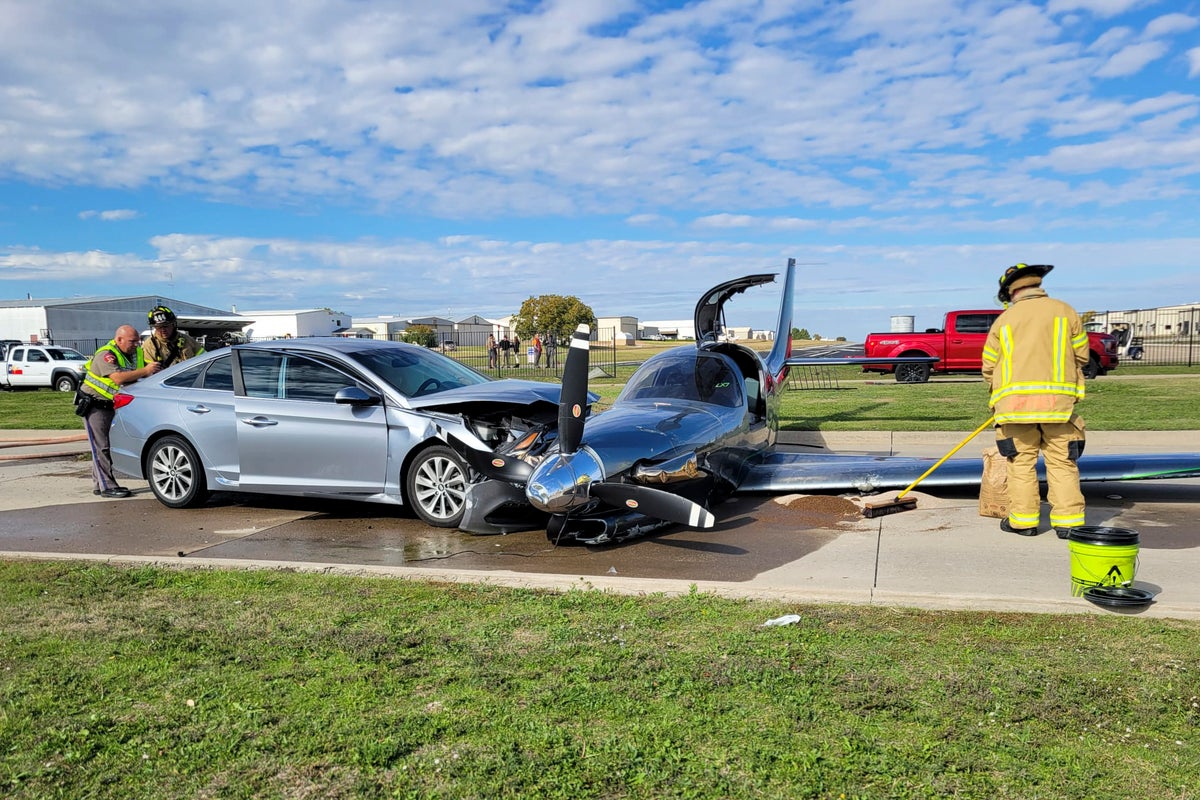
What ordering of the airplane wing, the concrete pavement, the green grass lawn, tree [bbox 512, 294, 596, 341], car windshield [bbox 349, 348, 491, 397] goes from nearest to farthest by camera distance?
the green grass lawn
the concrete pavement
the airplane wing
car windshield [bbox 349, 348, 491, 397]
tree [bbox 512, 294, 596, 341]

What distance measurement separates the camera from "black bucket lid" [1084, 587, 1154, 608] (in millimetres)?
4734

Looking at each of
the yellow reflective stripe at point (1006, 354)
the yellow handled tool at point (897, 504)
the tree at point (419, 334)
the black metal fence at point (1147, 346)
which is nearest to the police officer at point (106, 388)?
the yellow handled tool at point (897, 504)

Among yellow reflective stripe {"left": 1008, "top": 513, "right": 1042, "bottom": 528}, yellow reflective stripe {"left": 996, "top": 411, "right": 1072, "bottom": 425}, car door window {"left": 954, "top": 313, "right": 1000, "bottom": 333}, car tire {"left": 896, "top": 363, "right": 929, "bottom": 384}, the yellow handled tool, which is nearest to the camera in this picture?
yellow reflective stripe {"left": 996, "top": 411, "right": 1072, "bottom": 425}

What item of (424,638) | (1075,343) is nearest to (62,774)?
(424,638)

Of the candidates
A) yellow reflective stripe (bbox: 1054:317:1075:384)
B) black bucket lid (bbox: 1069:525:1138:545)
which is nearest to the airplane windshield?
yellow reflective stripe (bbox: 1054:317:1075:384)

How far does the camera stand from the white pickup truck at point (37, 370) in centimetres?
3095

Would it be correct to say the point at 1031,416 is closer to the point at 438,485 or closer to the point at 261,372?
the point at 438,485

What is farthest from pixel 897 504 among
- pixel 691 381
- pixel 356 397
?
pixel 356 397

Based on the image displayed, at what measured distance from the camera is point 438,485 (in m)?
7.65

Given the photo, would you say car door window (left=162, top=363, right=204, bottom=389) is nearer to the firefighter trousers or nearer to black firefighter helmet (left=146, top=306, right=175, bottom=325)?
black firefighter helmet (left=146, top=306, right=175, bottom=325)

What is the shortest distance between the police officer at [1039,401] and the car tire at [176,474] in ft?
24.8

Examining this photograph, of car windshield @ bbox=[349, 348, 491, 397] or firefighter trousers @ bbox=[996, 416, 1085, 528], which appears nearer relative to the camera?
firefighter trousers @ bbox=[996, 416, 1085, 528]

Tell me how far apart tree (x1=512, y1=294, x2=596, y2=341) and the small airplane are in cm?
5361

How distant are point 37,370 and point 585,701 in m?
34.0
